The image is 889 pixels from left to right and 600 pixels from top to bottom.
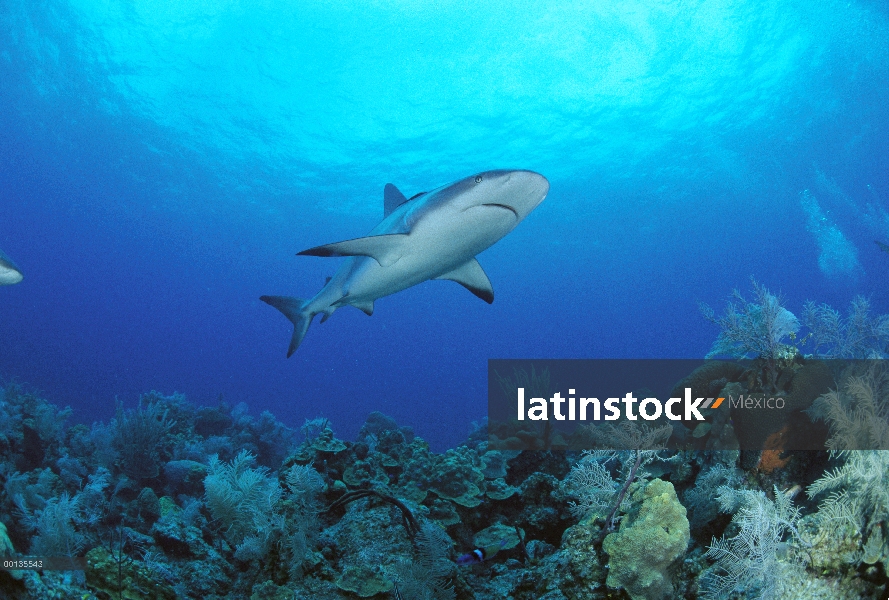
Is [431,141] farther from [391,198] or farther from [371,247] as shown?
[371,247]

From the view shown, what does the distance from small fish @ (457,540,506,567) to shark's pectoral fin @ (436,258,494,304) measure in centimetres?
313

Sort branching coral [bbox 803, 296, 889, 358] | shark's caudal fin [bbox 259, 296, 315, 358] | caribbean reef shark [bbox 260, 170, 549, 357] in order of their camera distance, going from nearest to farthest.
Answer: caribbean reef shark [bbox 260, 170, 549, 357], branching coral [bbox 803, 296, 889, 358], shark's caudal fin [bbox 259, 296, 315, 358]

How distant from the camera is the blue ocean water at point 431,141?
1280 inches

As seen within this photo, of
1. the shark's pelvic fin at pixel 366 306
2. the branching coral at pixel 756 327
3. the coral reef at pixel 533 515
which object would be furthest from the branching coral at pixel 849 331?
the shark's pelvic fin at pixel 366 306

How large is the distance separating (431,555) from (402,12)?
37.2m

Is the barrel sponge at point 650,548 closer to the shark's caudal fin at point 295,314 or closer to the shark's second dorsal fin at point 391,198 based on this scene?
the shark's second dorsal fin at point 391,198

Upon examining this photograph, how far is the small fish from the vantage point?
4746 millimetres

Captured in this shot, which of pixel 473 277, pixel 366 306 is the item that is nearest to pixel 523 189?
pixel 473 277

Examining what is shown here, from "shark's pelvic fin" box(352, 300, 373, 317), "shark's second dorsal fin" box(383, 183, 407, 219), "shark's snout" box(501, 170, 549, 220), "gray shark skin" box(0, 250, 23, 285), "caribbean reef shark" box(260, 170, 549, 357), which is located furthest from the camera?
"shark's pelvic fin" box(352, 300, 373, 317)

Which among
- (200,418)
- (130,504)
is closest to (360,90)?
(200,418)

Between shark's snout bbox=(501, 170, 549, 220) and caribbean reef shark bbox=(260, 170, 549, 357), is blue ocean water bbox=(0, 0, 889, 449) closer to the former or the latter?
caribbean reef shark bbox=(260, 170, 549, 357)

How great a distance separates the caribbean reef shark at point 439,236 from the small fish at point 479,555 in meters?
3.27

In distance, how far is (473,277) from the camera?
6.08 meters

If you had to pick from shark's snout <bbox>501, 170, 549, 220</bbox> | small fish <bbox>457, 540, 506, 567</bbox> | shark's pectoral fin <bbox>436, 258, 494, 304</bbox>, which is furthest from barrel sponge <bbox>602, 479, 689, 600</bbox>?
shark's pectoral fin <bbox>436, 258, 494, 304</bbox>
